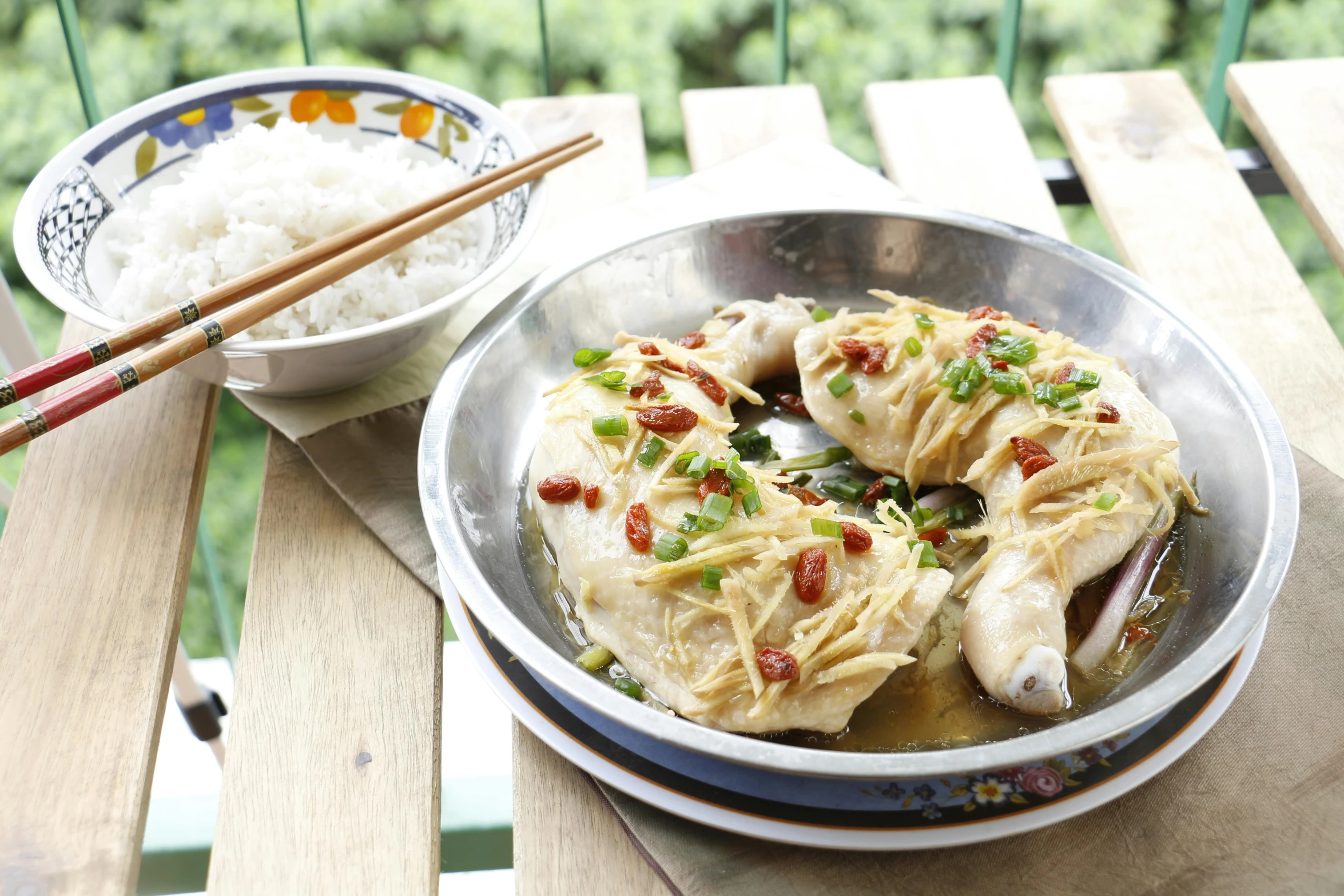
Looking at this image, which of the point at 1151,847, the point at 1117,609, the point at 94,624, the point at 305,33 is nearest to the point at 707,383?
the point at 1117,609

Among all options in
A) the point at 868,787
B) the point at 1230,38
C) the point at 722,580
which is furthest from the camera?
the point at 1230,38

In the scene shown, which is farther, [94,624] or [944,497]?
[944,497]

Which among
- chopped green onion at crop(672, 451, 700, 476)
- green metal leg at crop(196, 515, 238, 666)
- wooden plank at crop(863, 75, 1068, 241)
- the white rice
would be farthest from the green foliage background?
chopped green onion at crop(672, 451, 700, 476)

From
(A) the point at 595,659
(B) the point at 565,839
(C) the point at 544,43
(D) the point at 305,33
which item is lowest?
(B) the point at 565,839

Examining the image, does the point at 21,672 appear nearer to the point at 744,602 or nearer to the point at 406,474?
the point at 406,474

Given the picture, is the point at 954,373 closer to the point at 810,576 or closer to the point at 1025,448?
the point at 1025,448

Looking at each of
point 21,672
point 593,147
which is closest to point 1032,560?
point 593,147

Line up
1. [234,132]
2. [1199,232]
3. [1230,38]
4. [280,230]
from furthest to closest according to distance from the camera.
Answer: [1230,38] < [1199,232] < [234,132] < [280,230]

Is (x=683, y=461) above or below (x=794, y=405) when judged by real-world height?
above
